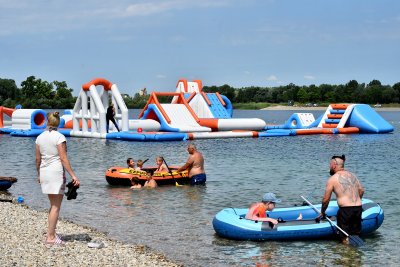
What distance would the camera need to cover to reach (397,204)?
14.0 m

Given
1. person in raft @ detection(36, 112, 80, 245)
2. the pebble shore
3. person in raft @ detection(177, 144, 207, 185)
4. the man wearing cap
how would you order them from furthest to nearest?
1. person in raft @ detection(177, 144, 207, 185)
2. the man wearing cap
3. person in raft @ detection(36, 112, 80, 245)
4. the pebble shore

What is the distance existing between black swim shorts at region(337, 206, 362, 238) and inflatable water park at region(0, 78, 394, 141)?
21216mm

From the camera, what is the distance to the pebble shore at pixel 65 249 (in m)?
7.54

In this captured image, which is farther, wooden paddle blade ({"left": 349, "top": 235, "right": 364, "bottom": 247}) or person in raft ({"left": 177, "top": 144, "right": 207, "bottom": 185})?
person in raft ({"left": 177, "top": 144, "right": 207, "bottom": 185})

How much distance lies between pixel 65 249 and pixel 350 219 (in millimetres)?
4113

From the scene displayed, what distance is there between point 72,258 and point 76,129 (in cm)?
2696

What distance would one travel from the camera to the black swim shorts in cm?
930

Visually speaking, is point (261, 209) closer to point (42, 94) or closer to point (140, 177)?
point (140, 177)

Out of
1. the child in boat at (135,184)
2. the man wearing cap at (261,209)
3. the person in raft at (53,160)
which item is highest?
the person in raft at (53,160)

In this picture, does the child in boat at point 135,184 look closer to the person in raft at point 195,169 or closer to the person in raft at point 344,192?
the person in raft at point 195,169

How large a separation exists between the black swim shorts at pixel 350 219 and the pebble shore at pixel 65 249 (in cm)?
272

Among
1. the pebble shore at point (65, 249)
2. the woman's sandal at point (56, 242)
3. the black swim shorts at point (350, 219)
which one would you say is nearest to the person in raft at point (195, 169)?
the pebble shore at point (65, 249)

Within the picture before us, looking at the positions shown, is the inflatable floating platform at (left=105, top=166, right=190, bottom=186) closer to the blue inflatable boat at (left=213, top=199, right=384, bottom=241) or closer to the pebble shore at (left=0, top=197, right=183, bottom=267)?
the pebble shore at (left=0, top=197, right=183, bottom=267)

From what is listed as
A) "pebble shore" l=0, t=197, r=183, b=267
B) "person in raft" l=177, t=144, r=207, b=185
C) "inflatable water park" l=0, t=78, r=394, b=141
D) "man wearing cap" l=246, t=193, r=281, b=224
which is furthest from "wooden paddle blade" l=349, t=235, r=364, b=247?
"inflatable water park" l=0, t=78, r=394, b=141
